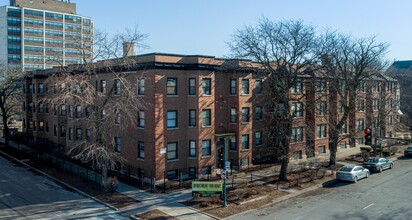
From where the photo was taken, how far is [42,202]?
2647 cm

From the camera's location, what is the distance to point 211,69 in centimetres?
3447

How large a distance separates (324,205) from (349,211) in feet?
6.47

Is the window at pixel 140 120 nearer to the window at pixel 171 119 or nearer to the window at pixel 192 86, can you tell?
the window at pixel 171 119

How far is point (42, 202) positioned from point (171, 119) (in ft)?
39.9

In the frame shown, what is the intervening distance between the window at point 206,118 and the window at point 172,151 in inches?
139

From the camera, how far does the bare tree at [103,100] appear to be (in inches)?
1061

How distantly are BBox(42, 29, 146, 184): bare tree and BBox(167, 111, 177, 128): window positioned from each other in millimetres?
2673

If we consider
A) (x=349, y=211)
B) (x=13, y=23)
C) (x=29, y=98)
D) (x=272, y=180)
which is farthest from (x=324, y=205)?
(x=13, y=23)

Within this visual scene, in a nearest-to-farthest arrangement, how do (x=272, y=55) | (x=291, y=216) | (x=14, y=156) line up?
1. (x=291, y=216)
2. (x=272, y=55)
3. (x=14, y=156)

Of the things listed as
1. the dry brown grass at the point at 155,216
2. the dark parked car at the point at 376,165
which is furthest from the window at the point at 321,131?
the dry brown grass at the point at 155,216

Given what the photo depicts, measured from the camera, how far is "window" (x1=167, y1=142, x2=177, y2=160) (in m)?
32.7

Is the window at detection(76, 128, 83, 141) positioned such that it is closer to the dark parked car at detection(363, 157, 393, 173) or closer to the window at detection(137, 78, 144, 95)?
the window at detection(137, 78, 144, 95)

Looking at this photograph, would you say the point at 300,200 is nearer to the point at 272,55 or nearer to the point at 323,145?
the point at 272,55

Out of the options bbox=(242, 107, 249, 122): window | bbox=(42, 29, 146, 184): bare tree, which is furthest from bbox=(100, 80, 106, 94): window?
bbox=(242, 107, 249, 122): window
